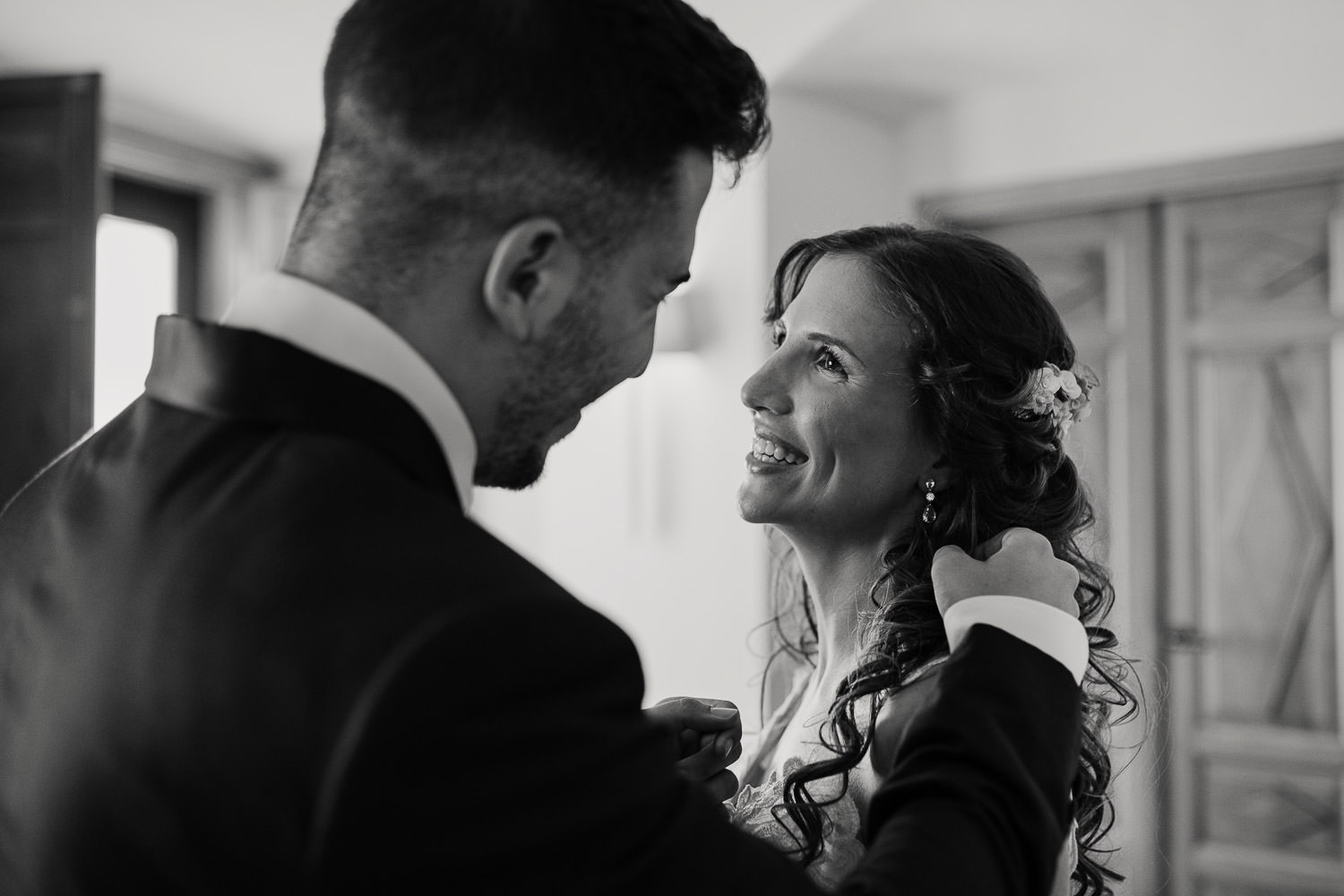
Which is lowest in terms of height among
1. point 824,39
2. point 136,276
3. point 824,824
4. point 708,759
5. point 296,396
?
point 824,824

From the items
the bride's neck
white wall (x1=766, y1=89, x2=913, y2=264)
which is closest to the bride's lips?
the bride's neck

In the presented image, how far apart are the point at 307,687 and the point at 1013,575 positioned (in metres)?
0.71

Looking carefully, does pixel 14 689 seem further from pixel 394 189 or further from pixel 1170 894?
pixel 1170 894

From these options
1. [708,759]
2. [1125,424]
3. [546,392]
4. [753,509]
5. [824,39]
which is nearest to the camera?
[546,392]

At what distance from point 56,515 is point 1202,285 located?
3758 millimetres

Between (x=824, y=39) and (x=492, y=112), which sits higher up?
(x=824, y=39)

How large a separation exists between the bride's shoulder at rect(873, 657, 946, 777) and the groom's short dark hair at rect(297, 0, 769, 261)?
714 millimetres

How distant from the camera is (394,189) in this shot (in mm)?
848

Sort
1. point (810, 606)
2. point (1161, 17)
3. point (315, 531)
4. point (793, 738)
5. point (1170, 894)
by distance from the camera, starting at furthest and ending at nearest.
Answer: point (1170, 894), point (1161, 17), point (810, 606), point (793, 738), point (315, 531)

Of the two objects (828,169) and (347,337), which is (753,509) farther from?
(828,169)

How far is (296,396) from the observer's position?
2.66ft

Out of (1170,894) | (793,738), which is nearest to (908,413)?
(793,738)

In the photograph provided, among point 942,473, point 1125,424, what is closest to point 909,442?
point 942,473

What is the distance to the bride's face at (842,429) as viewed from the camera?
5.52 feet
